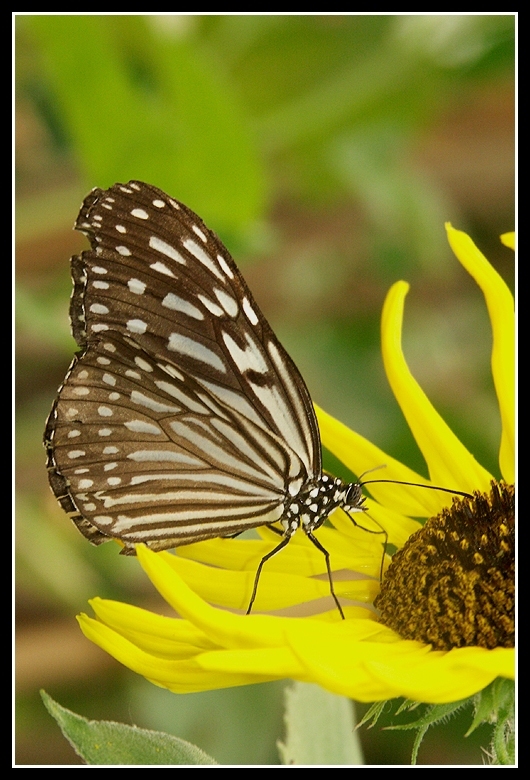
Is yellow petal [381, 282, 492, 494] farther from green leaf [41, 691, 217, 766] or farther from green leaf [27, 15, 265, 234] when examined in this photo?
green leaf [27, 15, 265, 234]

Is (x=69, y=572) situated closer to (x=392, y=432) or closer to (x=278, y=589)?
(x=392, y=432)

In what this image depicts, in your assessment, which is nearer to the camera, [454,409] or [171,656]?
[171,656]

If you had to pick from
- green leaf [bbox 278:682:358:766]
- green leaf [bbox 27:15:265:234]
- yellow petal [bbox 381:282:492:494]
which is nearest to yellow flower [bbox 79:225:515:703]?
yellow petal [bbox 381:282:492:494]

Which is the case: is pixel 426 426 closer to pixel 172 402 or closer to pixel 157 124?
pixel 172 402

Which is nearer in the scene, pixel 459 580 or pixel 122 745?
pixel 122 745

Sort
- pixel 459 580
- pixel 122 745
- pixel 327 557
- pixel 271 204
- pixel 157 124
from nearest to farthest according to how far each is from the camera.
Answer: pixel 122 745 < pixel 459 580 < pixel 327 557 < pixel 157 124 < pixel 271 204

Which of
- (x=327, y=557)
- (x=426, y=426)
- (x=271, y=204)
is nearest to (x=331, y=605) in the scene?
(x=327, y=557)

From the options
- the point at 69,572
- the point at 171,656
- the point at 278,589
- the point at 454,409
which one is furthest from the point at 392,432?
the point at 171,656

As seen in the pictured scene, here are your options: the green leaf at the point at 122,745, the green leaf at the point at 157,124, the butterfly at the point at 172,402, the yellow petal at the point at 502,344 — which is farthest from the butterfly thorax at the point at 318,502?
the green leaf at the point at 157,124
